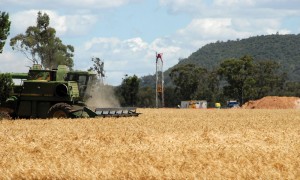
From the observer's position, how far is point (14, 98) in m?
30.3

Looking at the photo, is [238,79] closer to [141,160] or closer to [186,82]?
[186,82]

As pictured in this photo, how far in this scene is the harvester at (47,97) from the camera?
29.6 metres

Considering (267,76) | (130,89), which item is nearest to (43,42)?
(130,89)

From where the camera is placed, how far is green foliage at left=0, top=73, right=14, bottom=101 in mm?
30578

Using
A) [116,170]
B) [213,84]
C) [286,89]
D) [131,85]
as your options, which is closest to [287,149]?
[116,170]

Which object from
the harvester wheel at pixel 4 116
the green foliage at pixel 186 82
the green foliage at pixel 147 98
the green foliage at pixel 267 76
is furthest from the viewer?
the green foliage at pixel 267 76

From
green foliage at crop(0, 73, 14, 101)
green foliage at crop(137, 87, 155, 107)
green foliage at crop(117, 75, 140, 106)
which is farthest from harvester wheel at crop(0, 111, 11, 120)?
green foliage at crop(137, 87, 155, 107)

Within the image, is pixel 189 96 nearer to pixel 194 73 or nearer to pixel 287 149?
pixel 194 73

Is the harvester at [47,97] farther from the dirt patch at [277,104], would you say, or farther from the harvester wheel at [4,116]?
the dirt patch at [277,104]

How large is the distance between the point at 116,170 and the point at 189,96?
100050mm

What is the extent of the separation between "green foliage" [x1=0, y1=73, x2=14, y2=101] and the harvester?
0.27 meters

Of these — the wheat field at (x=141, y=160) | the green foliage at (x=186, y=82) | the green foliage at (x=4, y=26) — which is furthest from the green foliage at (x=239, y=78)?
the wheat field at (x=141, y=160)

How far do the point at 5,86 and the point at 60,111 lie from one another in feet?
13.4

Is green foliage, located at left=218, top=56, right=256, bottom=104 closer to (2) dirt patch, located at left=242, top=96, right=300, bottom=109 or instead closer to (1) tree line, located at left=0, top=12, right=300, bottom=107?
(1) tree line, located at left=0, top=12, right=300, bottom=107
